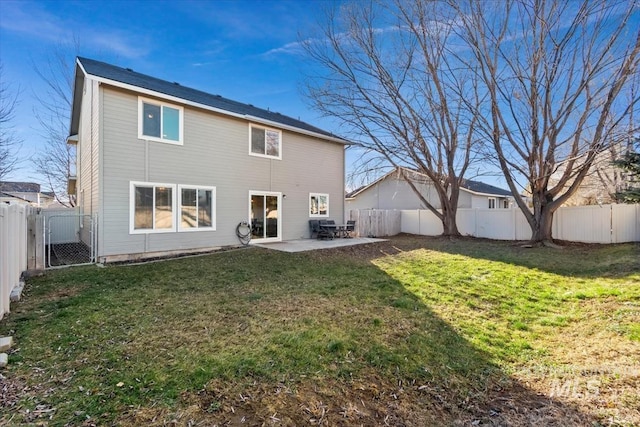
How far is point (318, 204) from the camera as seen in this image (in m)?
14.6

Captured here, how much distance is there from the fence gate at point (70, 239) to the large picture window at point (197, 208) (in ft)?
7.87

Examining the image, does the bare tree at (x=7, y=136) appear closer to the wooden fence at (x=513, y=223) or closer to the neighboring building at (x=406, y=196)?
the wooden fence at (x=513, y=223)

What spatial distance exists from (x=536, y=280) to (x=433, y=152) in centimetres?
899

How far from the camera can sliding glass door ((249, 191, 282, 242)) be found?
12.2 meters

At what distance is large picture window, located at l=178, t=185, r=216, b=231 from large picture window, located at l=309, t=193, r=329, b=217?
185 inches

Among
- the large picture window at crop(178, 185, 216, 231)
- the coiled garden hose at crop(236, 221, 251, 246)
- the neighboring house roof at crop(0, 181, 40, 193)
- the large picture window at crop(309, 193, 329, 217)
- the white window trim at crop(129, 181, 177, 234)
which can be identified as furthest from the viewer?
the neighboring house roof at crop(0, 181, 40, 193)

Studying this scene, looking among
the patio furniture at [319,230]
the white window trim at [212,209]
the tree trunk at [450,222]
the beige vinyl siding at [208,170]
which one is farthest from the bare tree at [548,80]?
the white window trim at [212,209]

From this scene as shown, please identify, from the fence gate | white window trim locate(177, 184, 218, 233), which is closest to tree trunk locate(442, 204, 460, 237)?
white window trim locate(177, 184, 218, 233)

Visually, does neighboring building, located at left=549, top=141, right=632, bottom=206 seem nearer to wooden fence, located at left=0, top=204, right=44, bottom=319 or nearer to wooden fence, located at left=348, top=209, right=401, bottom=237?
wooden fence, located at left=348, top=209, right=401, bottom=237

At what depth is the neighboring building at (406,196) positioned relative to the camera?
73.7 ft

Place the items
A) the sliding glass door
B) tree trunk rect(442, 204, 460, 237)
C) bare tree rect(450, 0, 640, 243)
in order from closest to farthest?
bare tree rect(450, 0, 640, 243)
the sliding glass door
tree trunk rect(442, 204, 460, 237)

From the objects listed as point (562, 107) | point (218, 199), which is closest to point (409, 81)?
point (562, 107)

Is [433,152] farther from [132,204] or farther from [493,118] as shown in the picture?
[132,204]

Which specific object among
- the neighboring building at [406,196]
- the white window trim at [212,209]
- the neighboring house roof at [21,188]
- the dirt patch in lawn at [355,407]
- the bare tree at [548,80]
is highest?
the bare tree at [548,80]
